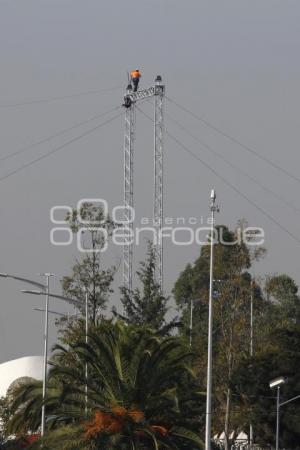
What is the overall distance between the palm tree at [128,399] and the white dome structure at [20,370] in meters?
68.7

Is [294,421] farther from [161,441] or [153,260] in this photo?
[161,441]

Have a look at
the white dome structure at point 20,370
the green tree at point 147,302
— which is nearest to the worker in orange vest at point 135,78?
the green tree at point 147,302

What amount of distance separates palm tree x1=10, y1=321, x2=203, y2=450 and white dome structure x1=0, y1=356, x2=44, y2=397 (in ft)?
225

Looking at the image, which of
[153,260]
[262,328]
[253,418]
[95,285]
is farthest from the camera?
[262,328]

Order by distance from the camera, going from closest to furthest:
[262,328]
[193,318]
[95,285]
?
[95,285]
[262,328]
[193,318]

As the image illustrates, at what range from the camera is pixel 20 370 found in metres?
122

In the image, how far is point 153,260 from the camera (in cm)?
8138

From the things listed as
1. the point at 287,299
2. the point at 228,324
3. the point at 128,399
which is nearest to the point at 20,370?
the point at 287,299

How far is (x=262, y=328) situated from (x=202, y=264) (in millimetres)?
30107

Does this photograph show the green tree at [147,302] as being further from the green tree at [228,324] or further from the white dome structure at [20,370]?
the white dome structure at [20,370]

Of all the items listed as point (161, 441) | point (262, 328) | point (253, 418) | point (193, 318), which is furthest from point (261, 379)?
point (193, 318)

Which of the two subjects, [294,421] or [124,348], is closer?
[124,348]

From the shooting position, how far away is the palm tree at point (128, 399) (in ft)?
165

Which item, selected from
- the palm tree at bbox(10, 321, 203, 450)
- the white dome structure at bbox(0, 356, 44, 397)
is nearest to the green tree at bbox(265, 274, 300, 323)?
the white dome structure at bbox(0, 356, 44, 397)
